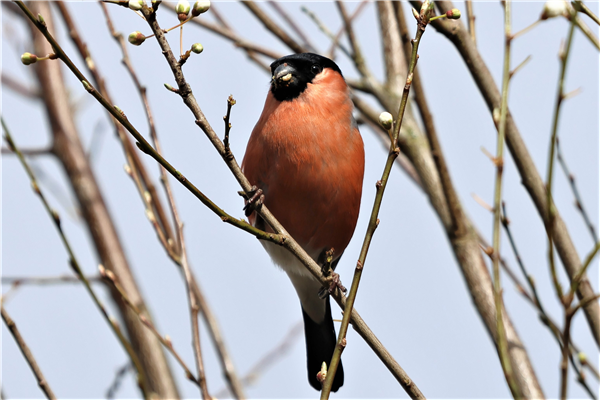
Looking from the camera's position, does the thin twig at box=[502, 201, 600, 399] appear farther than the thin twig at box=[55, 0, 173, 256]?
No

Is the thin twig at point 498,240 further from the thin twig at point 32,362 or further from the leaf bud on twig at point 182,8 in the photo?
the thin twig at point 32,362

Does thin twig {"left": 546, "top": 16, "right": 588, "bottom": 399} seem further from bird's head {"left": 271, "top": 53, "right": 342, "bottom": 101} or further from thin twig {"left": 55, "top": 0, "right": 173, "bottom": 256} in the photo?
bird's head {"left": 271, "top": 53, "right": 342, "bottom": 101}

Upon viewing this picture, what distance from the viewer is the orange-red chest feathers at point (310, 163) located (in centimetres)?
328

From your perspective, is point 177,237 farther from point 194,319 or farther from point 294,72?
point 294,72

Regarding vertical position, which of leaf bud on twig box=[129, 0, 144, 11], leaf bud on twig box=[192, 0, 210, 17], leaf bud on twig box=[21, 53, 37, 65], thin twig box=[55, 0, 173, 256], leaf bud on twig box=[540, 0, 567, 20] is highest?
thin twig box=[55, 0, 173, 256]

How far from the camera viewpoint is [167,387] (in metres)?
3.97

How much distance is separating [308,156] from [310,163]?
4 cm

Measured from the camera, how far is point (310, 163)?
3.29 meters

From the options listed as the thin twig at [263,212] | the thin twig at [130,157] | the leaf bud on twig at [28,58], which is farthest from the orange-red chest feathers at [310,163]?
the leaf bud on twig at [28,58]

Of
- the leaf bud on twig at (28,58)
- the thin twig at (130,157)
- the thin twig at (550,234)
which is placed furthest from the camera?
the thin twig at (130,157)

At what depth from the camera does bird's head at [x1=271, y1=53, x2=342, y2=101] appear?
3.54 m

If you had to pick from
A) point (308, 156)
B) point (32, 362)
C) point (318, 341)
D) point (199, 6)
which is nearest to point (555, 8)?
point (199, 6)

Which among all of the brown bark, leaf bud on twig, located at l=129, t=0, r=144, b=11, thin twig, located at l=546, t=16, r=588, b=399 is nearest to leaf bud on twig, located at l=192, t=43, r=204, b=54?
leaf bud on twig, located at l=129, t=0, r=144, b=11

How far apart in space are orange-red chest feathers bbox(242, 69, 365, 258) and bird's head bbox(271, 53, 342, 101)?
4cm
